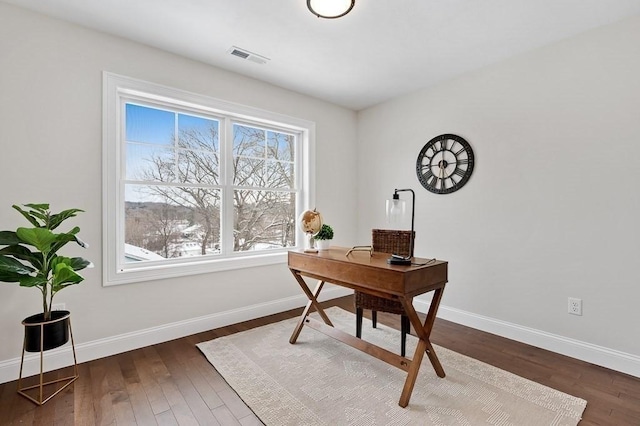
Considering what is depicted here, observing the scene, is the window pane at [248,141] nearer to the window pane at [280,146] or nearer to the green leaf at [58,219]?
the window pane at [280,146]

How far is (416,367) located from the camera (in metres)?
1.87

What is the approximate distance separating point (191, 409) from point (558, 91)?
11.8ft

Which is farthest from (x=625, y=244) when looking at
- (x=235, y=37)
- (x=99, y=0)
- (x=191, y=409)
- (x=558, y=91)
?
(x=99, y=0)

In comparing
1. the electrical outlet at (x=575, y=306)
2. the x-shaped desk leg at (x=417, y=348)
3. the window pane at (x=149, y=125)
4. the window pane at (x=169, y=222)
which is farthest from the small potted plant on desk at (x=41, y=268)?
the electrical outlet at (x=575, y=306)

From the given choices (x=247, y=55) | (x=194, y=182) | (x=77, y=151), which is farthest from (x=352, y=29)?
(x=77, y=151)

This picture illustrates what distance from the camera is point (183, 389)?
2000mm

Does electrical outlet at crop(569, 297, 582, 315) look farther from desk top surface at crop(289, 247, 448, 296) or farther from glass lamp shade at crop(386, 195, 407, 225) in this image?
glass lamp shade at crop(386, 195, 407, 225)

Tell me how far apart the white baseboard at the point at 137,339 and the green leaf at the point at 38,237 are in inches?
35.9

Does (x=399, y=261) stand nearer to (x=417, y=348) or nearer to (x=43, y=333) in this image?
(x=417, y=348)

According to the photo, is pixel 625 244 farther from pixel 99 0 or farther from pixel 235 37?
pixel 99 0

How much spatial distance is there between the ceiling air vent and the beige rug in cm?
258

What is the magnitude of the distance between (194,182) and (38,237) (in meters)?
1.39

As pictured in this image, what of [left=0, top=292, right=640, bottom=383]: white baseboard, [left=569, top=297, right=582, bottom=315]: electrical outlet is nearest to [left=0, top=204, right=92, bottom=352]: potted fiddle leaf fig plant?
[left=0, top=292, right=640, bottom=383]: white baseboard

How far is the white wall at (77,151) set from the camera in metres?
2.11
